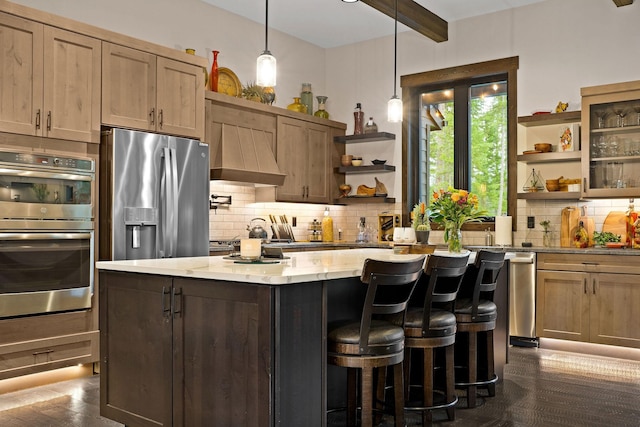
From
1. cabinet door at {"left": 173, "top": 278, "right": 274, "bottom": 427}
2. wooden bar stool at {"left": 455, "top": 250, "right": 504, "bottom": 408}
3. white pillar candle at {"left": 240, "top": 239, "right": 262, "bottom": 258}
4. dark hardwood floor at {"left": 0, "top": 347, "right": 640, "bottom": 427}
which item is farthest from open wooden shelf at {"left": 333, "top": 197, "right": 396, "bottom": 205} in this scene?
cabinet door at {"left": 173, "top": 278, "right": 274, "bottom": 427}

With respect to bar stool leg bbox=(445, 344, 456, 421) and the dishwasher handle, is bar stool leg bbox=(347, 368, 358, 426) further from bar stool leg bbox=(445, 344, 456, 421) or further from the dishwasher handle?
the dishwasher handle

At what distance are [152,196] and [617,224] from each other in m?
4.27

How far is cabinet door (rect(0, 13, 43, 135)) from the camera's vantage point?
4.22 metres

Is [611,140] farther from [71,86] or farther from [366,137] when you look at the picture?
[71,86]

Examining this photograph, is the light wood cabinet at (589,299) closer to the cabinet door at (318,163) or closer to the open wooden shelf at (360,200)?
the open wooden shelf at (360,200)

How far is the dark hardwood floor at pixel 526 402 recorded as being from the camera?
367 cm

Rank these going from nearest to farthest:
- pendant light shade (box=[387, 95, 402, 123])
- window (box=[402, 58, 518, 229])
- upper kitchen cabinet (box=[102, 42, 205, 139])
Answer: upper kitchen cabinet (box=[102, 42, 205, 139]), pendant light shade (box=[387, 95, 402, 123]), window (box=[402, 58, 518, 229])

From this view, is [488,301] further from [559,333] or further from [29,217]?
[29,217]

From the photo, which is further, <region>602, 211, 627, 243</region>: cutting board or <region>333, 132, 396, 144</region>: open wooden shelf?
<region>333, 132, 396, 144</region>: open wooden shelf

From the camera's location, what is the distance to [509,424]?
3611mm

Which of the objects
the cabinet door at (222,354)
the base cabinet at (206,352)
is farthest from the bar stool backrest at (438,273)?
the cabinet door at (222,354)

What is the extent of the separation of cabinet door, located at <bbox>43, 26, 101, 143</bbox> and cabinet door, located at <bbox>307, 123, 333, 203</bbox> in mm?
3057

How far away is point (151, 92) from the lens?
516 centimetres

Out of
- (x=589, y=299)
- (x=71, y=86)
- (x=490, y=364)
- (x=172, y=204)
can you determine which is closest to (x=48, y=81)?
(x=71, y=86)
